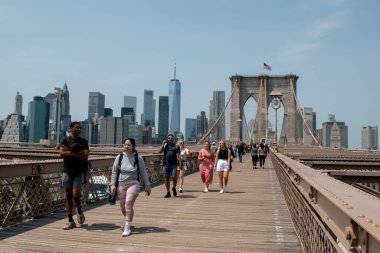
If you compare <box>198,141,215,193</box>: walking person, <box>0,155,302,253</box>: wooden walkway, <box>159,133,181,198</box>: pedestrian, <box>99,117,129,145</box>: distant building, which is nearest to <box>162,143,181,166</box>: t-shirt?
<box>159,133,181,198</box>: pedestrian

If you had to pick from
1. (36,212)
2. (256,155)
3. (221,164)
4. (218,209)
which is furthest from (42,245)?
(256,155)

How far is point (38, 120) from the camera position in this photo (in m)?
143

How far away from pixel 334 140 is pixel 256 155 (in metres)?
58.4

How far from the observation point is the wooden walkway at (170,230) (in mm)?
5535

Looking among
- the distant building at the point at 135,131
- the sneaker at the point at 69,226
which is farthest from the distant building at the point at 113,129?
the sneaker at the point at 69,226

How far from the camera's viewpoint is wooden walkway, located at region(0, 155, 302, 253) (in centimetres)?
554

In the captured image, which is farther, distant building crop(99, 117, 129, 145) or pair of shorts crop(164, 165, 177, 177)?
distant building crop(99, 117, 129, 145)

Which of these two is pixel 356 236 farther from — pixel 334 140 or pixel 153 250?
pixel 334 140

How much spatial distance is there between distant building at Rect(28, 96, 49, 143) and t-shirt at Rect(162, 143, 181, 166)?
5092 inches

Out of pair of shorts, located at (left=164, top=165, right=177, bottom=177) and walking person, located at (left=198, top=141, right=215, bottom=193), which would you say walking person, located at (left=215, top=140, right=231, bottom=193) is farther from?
pair of shorts, located at (left=164, top=165, right=177, bottom=177)

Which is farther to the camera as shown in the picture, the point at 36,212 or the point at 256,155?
the point at 256,155

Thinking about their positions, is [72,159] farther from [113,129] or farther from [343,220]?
[113,129]

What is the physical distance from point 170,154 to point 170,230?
4.36 metres

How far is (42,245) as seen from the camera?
5531mm
